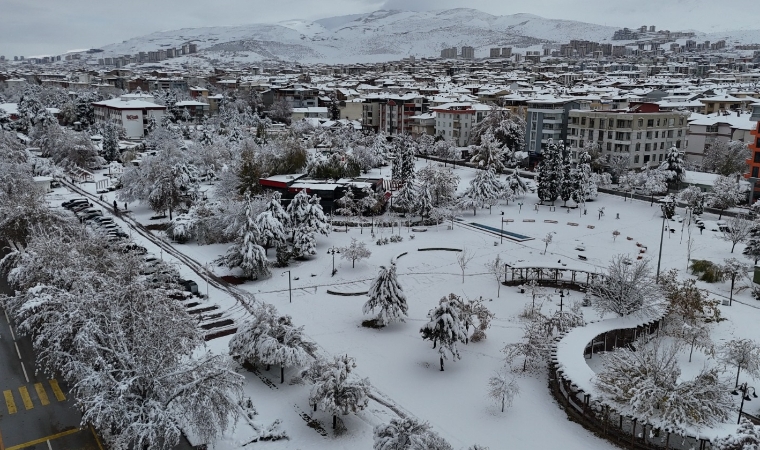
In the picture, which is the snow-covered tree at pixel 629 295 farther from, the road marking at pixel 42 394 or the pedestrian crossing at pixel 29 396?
the road marking at pixel 42 394

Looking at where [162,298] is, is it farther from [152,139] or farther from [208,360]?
[152,139]

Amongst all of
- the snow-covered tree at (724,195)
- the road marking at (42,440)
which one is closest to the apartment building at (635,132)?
the snow-covered tree at (724,195)

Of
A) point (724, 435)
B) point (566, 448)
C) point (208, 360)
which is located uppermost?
point (208, 360)

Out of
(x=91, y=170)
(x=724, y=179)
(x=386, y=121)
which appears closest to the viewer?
(x=724, y=179)

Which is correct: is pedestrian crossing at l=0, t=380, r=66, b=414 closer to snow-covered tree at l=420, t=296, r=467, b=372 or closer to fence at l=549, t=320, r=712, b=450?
snow-covered tree at l=420, t=296, r=467, b=372

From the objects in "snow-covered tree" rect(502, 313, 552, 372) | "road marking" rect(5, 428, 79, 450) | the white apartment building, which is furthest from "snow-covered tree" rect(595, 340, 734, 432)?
the white apartment building

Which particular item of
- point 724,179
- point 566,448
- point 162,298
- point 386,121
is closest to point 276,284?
point 162,298
